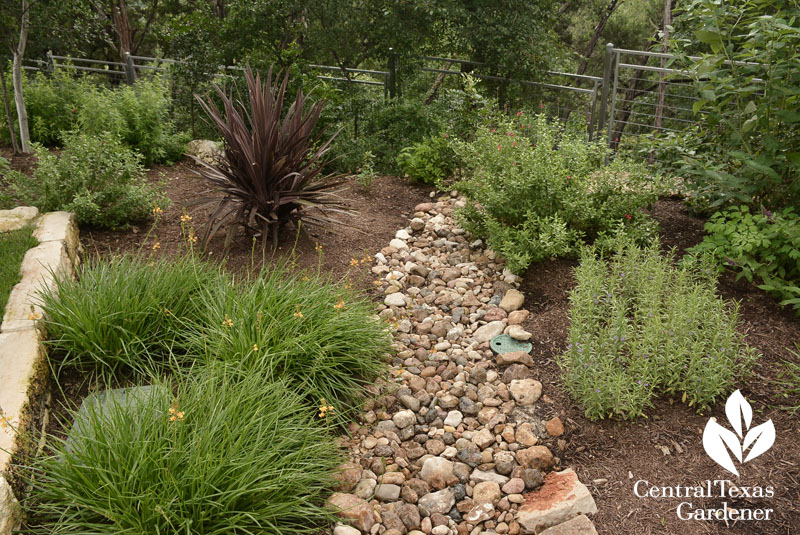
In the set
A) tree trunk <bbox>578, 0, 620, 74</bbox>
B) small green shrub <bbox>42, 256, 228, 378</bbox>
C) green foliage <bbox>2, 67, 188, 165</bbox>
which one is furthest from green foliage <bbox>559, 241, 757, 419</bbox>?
tree trunk <bbox>578, 0, 620, 74</bbox>

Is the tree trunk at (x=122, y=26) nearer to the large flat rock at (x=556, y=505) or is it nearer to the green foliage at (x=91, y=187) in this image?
the green foliage at (x=91, y=187)

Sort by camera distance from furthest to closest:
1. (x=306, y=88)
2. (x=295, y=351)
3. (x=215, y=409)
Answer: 1. (x=306, y=88)
2. (x=295, y=351)
3. (x=215, y=409)

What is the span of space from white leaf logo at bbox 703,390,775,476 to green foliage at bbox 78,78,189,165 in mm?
5947

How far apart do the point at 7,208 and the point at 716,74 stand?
5.84 m

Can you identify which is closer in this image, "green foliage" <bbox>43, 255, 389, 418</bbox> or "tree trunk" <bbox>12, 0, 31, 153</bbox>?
"green foliage" <bbox>43, 255, 389, 418</bbox>

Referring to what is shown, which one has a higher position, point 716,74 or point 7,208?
point 716,74

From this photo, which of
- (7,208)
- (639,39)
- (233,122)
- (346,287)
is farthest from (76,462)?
(639,39)

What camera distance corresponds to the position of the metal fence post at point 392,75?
762cm

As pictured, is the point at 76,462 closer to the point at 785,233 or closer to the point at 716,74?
the point at 785,233

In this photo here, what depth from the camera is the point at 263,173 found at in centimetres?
435

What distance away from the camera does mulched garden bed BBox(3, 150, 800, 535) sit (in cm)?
248

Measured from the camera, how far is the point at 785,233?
3568 mm

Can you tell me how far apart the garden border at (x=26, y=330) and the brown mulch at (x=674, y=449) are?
8.04 feet

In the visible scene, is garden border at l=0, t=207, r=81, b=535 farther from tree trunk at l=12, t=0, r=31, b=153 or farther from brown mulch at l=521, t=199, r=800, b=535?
tree trunk at l=12, t=0, r=31, b=153
